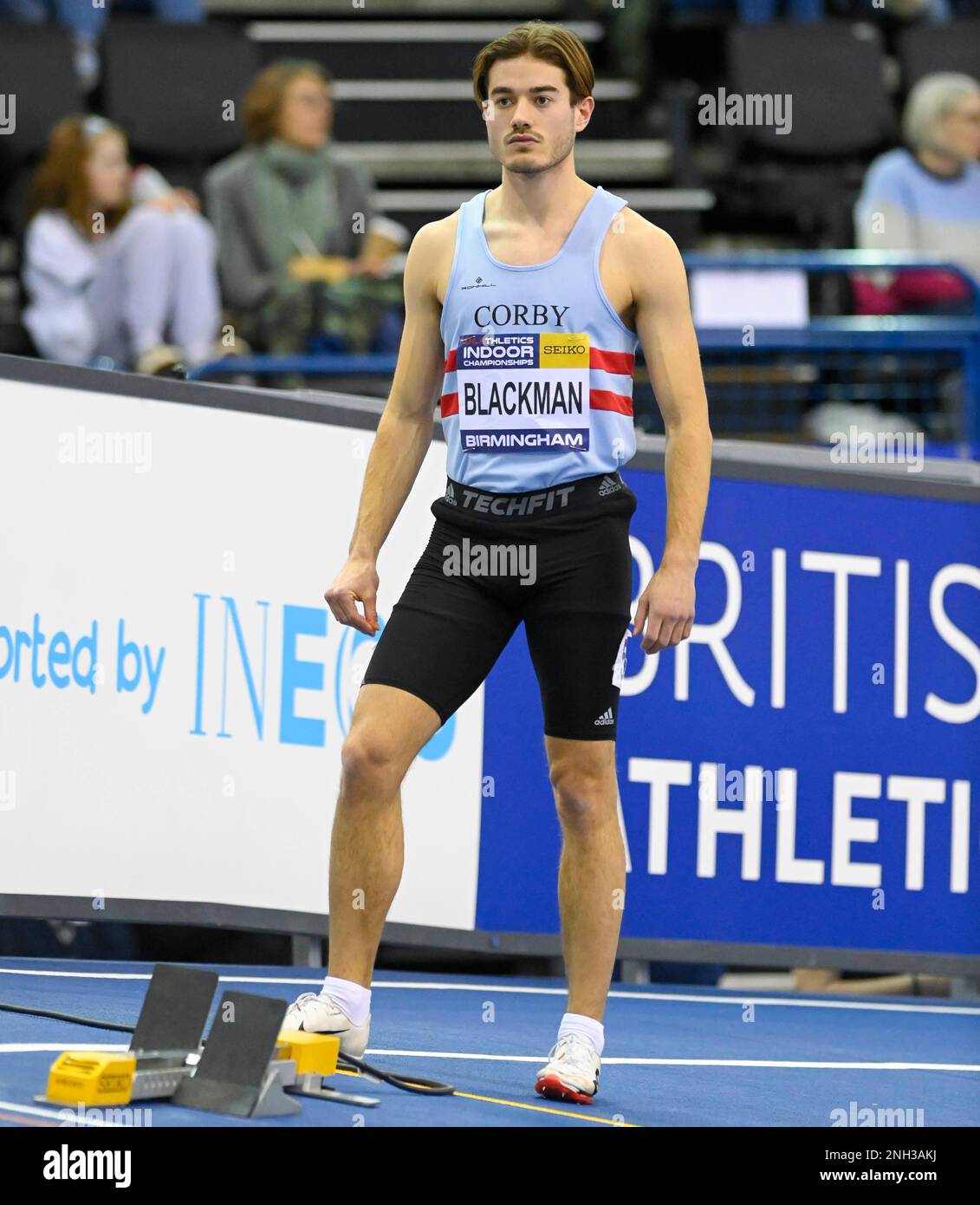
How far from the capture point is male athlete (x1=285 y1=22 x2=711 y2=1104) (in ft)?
14.6

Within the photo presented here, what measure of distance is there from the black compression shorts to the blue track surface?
82 cm

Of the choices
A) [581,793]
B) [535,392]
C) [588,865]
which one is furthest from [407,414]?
[588,865]

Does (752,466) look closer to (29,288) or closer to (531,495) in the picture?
→ (531,495)

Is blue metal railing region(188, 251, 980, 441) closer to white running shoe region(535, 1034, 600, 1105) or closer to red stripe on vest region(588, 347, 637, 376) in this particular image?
red stripe on vest region(588, 347, 637, 376)

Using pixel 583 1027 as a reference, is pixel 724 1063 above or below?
below

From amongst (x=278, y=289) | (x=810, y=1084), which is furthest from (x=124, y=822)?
(x=278, y=289)

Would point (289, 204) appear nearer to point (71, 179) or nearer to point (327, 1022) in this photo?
point (71, 179)

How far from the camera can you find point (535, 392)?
4496 millimetres

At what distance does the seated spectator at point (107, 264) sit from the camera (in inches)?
395

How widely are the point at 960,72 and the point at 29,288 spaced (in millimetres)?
6177

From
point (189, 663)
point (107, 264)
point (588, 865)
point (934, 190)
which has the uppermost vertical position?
point (934, 190)

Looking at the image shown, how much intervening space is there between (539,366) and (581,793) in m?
0.90

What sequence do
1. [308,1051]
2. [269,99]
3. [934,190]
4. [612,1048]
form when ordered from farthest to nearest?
[934,190]
[269,99]
[612,1048]
[308,1051]

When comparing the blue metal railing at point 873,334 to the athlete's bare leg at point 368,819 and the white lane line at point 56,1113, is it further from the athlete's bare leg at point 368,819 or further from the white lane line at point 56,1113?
the white lane line at point 56,1113
